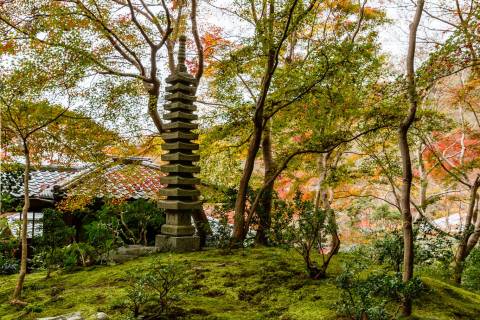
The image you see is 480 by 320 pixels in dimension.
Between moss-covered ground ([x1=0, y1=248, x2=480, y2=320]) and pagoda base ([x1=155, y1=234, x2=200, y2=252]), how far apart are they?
509 millimetres

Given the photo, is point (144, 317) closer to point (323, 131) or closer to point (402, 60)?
point (323, 131)

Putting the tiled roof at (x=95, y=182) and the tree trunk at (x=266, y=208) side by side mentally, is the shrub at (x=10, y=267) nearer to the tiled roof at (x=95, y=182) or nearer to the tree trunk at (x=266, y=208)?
the tiled roof at (x=95, y=182)

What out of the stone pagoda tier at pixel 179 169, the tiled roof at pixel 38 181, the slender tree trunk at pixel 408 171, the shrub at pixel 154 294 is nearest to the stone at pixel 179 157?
the stone pagoda tier at pixel 179 169

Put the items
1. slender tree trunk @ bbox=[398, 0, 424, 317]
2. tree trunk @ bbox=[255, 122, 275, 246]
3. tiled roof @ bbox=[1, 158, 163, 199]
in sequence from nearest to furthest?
slender tree trunk @ bbox=[398, 0, 424, 317] → tree trunk @ bbox=[255, 122, 275, 246] → tiled roof @ bbox=[1, 158, 163, 199]

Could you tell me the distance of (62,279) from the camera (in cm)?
816

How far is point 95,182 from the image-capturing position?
11484 millimetres

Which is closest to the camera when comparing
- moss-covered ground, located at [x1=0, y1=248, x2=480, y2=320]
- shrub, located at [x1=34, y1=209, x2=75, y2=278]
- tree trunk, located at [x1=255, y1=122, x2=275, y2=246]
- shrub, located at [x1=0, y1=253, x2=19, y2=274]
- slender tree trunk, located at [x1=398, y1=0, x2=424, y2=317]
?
slender tree trunk, located at [x1=398, y1=0, x2=424, y2=317]

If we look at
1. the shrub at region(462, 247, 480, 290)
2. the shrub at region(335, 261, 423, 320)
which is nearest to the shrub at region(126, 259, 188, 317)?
the shrub at region(335, 261, 423, 320)

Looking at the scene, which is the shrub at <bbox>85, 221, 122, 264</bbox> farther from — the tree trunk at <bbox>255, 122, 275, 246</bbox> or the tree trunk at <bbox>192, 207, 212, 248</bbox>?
the tree trunk at <bbox>255, 122, 275, 246</bbox>

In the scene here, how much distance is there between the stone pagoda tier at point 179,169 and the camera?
911cm

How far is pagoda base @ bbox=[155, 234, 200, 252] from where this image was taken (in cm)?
900

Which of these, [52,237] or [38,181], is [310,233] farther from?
[38,181]

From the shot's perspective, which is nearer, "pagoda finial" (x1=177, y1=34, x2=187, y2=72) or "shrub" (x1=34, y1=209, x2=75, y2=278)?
"shrub" (x1=34, y1=209, x2=75, y2=278)

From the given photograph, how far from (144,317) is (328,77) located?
561cm
